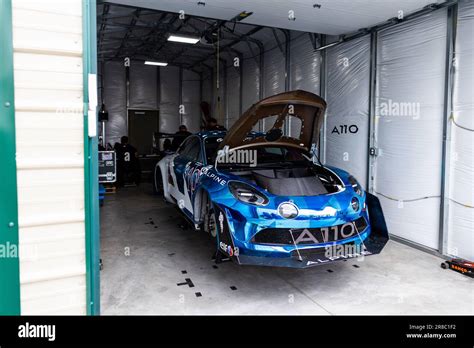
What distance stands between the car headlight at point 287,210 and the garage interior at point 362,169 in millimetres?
761

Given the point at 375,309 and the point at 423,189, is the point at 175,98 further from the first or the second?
the point at 375,309

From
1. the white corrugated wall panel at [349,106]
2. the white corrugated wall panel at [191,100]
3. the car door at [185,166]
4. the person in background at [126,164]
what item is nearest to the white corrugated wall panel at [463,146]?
the white corrugated wall panel at [349,106]

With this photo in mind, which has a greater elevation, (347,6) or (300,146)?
(347,6)

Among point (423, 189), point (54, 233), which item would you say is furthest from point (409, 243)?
point (54, 233)

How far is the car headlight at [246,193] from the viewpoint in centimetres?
328

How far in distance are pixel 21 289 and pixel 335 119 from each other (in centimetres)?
553

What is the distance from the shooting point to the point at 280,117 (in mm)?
4219

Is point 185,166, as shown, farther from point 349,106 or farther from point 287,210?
point 349,106

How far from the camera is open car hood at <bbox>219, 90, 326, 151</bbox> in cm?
384

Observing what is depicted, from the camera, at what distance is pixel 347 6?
4516 mm

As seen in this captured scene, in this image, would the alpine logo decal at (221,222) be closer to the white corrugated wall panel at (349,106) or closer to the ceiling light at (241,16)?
the ceiling light at (241,16)

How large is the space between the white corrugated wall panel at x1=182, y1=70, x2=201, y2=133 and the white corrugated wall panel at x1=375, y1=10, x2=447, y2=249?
9.00 m

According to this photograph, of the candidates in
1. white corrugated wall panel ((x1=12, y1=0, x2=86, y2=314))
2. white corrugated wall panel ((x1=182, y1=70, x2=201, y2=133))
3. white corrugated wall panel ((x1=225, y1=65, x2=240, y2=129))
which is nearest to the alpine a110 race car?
white corrugated wall panel ((x1=12, y1=0, x2=86, y2=314))

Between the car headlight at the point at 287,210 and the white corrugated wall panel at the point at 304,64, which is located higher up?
the white corrugated wall panel at the point at 304,64
